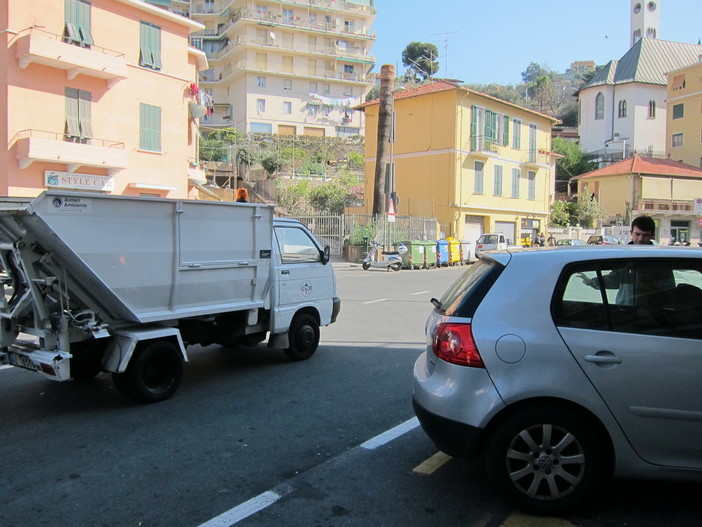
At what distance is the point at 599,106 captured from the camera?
7106cm

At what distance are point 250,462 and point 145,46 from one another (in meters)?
25.9

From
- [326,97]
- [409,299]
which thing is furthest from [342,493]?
[326,97]

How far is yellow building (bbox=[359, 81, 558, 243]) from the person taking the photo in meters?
35.3

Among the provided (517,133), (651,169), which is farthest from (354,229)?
(651,169)

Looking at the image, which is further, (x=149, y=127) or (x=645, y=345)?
(x=149, y=127)

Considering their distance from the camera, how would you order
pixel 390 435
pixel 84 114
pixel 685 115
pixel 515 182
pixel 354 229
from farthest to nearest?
pixel 685 115 → pixel 515 182 → pixel 354 229 → pixel 84 114 → pixel 390 435

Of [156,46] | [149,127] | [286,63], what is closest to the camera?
[149,127]

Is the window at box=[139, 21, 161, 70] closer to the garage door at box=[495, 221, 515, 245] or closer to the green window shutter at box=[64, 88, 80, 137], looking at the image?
the green window shutter at box=[64, 88, 80, 137]

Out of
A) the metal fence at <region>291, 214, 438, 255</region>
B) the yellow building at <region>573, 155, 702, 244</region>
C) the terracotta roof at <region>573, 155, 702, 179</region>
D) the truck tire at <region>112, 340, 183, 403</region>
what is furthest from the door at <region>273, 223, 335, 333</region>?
the terracotta roof at <region>573, 155, 702, 179</region>

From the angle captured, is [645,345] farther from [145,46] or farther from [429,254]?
[145,46]

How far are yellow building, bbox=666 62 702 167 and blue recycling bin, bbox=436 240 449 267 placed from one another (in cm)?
4370

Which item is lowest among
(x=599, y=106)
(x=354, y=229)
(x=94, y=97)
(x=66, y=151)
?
(x=354, y=229)

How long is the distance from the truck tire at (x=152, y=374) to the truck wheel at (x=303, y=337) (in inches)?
69.9

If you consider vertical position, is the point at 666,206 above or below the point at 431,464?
above
